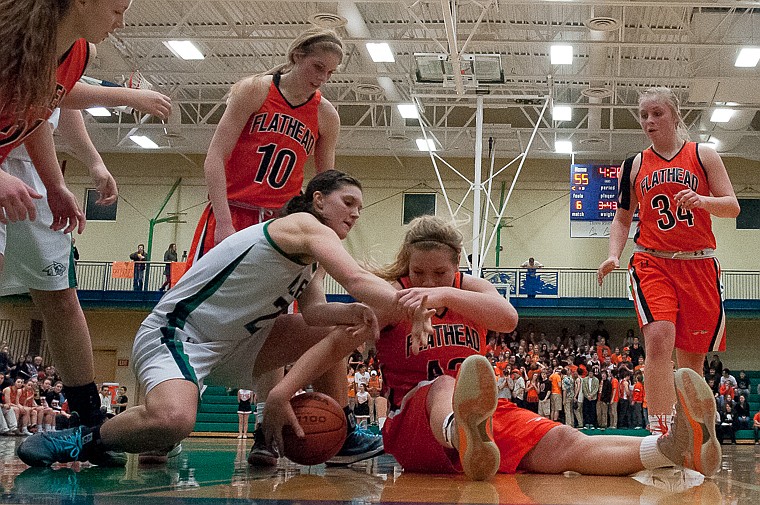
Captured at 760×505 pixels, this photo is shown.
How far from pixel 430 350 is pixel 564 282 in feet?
64.1

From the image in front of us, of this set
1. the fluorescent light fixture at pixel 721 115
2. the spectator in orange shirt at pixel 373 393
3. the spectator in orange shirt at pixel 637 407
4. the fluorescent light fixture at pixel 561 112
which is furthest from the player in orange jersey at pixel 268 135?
the fluorescent light fixture at pixel 721 115

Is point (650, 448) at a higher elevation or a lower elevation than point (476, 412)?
lower

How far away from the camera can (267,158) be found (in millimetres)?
3650

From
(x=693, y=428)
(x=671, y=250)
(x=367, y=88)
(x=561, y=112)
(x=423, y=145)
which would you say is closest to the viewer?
(x=693, y=428)

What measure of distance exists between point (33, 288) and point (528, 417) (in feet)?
6.21

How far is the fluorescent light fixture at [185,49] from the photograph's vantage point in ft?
55.1

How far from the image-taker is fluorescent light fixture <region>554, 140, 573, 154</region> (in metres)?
20.9

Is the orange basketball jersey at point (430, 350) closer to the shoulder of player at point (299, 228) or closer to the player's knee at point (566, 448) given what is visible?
the player's knee at point (566, 448)

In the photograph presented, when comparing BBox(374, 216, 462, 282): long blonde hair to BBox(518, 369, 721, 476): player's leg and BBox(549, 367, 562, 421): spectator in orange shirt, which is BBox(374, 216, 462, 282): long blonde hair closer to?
BBox(518, 369, 721, 476): player's leg

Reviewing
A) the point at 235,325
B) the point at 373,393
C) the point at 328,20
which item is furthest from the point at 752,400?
the point at 235,325

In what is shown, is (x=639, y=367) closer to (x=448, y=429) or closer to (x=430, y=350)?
(x=430, y=350)

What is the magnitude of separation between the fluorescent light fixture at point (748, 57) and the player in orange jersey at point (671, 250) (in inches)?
478

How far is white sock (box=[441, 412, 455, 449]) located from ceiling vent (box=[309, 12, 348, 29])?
12.8m

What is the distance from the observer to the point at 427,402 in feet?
9.32
